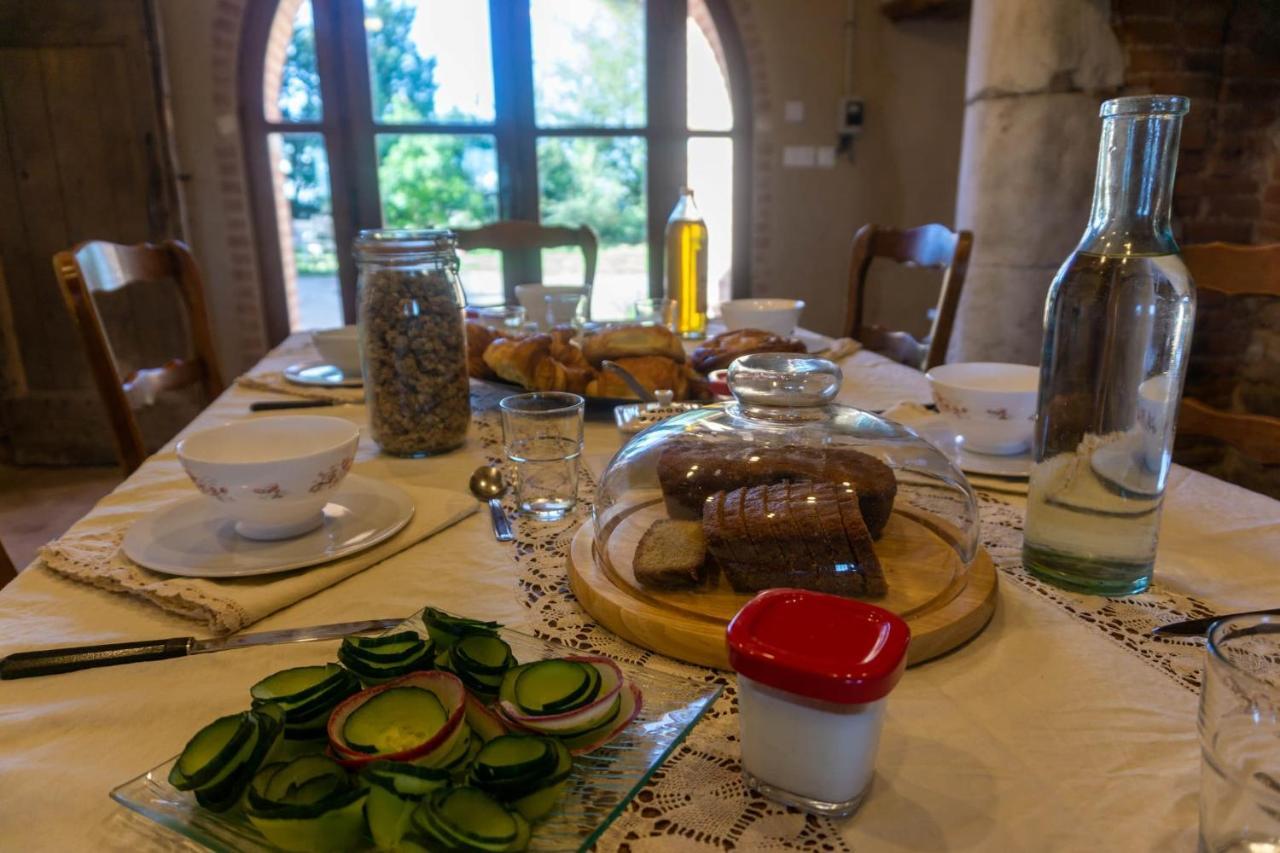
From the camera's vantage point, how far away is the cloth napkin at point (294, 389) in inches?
49.9

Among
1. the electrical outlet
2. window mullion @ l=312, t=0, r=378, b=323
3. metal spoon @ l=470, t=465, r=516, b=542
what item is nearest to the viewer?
metal spoon @ l=470, t=465, r=516, b=542

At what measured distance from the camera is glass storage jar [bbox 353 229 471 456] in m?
0.98

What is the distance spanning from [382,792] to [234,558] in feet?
1.29

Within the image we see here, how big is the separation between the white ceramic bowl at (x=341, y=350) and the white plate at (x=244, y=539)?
0.57 meters

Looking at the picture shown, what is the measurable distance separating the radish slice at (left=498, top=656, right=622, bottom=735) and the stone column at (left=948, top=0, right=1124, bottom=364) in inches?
98.1

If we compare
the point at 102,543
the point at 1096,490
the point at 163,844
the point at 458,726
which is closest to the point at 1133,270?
the point at 1096,490

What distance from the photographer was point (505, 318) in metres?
1.70

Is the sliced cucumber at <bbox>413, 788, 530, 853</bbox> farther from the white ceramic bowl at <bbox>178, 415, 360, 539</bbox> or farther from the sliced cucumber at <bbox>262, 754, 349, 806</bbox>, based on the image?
the white ceramic bowl at <bbox>178, 415, 360, 539</bbox>

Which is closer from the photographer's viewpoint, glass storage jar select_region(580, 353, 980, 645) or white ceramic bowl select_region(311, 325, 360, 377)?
glass storage jar select_region(580, 353, 980, 645)

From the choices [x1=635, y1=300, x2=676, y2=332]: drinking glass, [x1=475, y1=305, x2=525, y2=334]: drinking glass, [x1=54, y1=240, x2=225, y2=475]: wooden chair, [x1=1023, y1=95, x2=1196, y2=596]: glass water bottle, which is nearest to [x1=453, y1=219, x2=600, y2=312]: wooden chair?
[x1=475, y1=305, x2=525, y2=334]: drinking glass

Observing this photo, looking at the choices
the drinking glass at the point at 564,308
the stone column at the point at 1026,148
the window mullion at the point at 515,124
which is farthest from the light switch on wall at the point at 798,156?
the drinking glass at the point at 564,308

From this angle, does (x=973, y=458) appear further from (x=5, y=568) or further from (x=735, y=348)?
(x=5, y=568)

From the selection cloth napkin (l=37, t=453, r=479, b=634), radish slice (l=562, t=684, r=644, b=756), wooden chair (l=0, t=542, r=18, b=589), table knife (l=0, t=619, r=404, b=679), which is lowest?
wooden chair (l=0, t=542, r=18, b=589)

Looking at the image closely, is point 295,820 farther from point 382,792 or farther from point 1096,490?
point 1096,490
